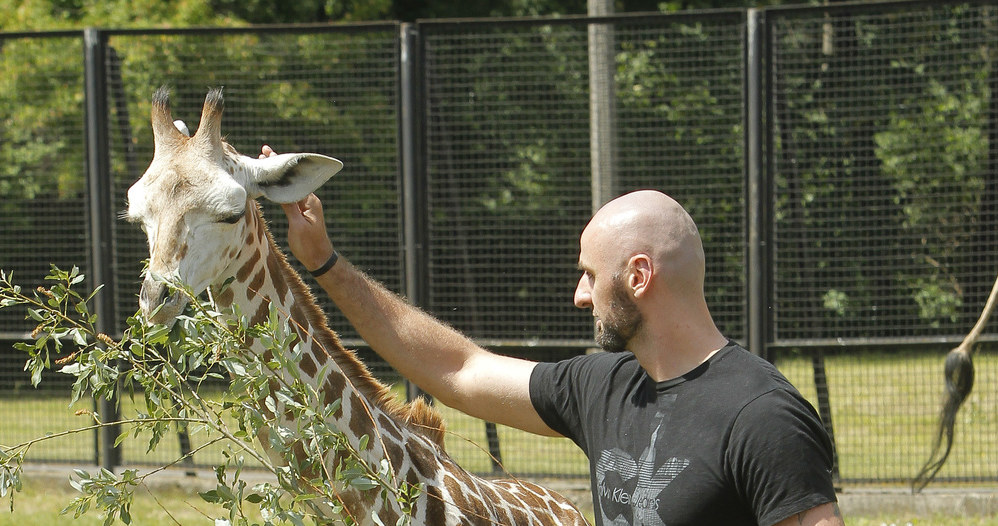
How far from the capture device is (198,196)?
117 inches

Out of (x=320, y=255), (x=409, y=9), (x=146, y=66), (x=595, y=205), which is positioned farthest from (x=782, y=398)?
(x=409, y=9)

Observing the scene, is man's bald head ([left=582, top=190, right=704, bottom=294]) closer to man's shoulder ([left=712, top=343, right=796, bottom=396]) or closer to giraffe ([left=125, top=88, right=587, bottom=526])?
man's shoulder ([left=712, top=343, right=796, bottom=396])

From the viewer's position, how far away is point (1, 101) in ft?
26.0

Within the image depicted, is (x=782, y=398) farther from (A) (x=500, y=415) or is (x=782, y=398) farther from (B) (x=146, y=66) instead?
(B) (x=146, y=66)

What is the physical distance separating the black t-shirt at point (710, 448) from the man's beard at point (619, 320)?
0.14 m

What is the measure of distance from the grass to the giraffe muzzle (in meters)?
3.84

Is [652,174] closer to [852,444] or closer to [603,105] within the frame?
[603,105]

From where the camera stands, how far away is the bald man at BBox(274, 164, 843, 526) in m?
2.28

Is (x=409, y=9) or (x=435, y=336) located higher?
(x=409, y=9)

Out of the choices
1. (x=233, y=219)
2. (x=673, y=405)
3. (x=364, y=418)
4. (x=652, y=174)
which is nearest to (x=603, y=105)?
(x=652, y=174)

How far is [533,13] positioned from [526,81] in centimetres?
917

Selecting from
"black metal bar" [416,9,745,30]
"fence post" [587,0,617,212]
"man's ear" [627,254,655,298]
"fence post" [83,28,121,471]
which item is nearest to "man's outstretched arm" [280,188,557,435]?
"man's ear" [627,254,655,298]

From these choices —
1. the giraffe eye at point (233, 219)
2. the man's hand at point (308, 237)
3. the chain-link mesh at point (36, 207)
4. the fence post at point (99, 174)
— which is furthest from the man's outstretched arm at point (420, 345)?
the chain-link mesh at point (36, 207)

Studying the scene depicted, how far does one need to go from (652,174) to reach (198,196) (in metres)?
4.45
